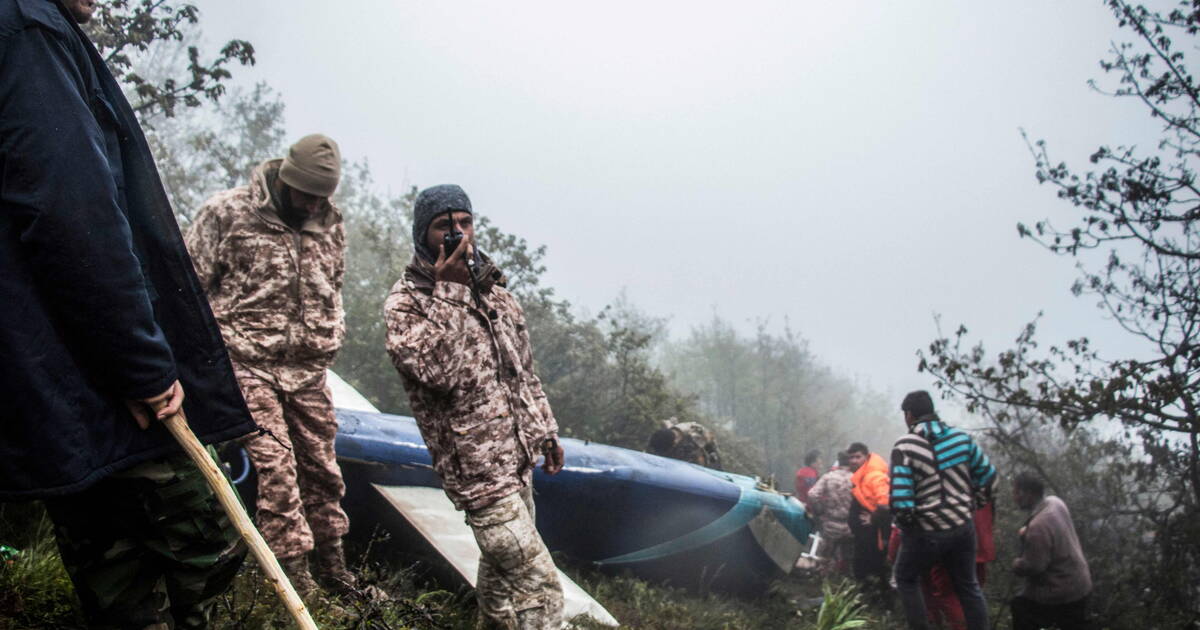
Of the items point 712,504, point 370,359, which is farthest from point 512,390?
point 370,359

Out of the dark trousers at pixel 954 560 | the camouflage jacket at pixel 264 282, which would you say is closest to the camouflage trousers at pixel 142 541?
the camouflage jacket at pixel 264 282

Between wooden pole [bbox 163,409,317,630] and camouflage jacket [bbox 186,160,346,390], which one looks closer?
wooden pole [bbox 163,409,317,630]

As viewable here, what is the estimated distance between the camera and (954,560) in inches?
236

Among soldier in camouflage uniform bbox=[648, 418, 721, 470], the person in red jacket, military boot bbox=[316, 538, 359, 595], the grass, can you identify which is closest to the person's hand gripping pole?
the grass

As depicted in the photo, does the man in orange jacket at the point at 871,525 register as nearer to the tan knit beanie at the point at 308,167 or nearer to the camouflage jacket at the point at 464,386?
the camouflage jacket at the point at 464,386

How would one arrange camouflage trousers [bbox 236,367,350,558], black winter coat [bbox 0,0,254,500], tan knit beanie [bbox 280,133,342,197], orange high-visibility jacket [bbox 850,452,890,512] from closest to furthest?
black winter coat [bbox 0,0,254,500]
camouflage trousers [bbox 236,367,350,558]
tan knit beanie [bbox 280,133,342,197]
orange high-visibility jacket [bbox 850,452,890,512]

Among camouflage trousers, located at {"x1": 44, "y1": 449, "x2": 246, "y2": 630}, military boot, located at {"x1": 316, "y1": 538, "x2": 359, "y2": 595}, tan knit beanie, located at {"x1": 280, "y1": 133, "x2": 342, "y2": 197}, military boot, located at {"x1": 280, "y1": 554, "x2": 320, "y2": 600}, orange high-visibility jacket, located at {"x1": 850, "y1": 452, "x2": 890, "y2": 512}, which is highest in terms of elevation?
tan knit beanie, located at {"x1": 280, "y1": 133, "x2": 342, "y2": 197}

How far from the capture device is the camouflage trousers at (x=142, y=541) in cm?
167

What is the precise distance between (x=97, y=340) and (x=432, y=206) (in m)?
2.07

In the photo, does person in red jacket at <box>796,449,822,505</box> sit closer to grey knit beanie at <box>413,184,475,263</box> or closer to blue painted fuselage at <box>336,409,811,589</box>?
blue painted fuselage at <box>336,409,811,589</box>

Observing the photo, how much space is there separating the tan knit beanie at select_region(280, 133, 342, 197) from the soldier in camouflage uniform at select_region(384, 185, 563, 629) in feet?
1.65

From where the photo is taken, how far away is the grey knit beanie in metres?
3.52

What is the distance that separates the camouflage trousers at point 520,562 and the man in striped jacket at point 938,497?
12.6ft

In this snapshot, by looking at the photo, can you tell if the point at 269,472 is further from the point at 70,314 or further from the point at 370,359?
the point at 370,359
